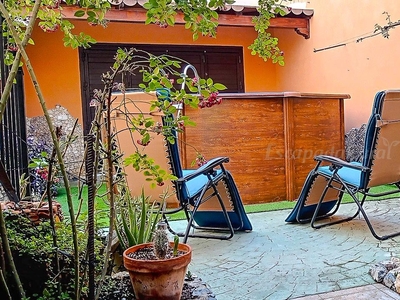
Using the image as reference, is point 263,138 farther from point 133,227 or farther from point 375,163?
point 133,227

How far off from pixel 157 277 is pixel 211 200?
1.71 meters

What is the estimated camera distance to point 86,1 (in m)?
1.27

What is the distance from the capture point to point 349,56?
5684 millimetres

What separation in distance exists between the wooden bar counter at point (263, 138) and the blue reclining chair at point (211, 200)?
90cm

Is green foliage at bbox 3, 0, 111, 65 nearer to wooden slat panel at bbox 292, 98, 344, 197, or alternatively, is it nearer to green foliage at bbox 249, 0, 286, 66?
green foliage at bbox 249, 0, 286, 66

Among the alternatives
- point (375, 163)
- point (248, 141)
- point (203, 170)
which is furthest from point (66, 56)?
point (375, 163)

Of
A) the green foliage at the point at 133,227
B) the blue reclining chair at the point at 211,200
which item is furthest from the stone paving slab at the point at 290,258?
the green foliage at the point at 133,227

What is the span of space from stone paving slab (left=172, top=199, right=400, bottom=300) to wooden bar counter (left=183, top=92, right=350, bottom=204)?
812mm

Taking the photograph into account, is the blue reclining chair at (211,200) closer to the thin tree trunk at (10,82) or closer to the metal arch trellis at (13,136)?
the metal arch trellis at (13,136)

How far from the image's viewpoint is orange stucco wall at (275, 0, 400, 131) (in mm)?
5012

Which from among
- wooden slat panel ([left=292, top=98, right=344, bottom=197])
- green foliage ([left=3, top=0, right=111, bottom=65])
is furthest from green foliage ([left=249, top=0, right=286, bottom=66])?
wooden slat panel ([left=292, top=98, right=344, bottom=197])

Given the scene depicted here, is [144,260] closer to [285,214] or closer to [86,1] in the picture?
[86,1]

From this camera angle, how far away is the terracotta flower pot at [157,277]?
1.41 metres

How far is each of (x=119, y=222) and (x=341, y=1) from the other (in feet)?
17.3
